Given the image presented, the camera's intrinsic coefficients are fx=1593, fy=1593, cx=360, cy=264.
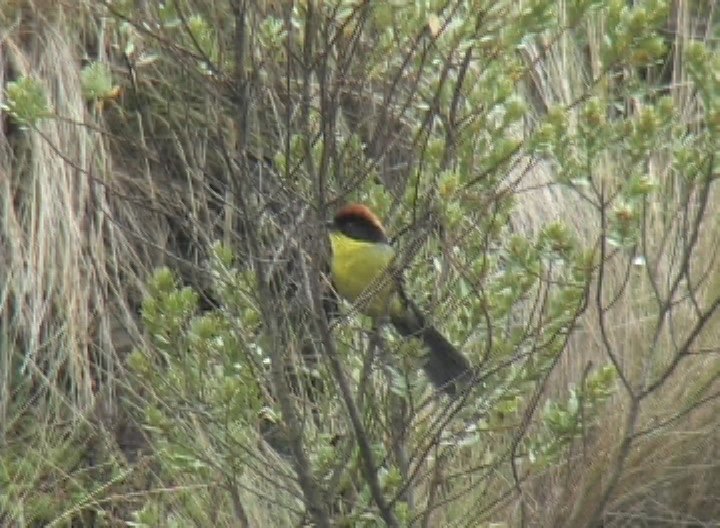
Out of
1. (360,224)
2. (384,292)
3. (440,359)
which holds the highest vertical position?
(360,224)

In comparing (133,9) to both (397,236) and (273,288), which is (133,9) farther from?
(273,288)

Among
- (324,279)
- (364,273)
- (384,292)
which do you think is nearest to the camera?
(384,292)

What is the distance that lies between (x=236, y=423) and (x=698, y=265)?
1.69 m

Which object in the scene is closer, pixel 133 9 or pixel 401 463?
pixel 133 9

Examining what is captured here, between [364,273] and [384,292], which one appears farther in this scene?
[364,273]

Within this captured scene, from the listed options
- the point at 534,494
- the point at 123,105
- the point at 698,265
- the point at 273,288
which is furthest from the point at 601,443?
the point at 123,105

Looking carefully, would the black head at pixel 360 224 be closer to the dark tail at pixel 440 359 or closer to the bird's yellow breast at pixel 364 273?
the bird's yellow breast at pixel 364 273

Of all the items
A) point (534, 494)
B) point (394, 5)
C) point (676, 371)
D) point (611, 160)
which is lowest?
point (534, 494)

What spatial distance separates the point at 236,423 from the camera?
3.19m

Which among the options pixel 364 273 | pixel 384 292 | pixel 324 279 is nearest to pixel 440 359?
pixel 384 292

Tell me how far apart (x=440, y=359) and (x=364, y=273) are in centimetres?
29

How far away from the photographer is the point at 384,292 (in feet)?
10.4

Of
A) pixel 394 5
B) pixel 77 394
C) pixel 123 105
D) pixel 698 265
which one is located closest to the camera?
pixel 394 5

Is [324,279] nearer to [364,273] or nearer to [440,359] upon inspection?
[364,273]
